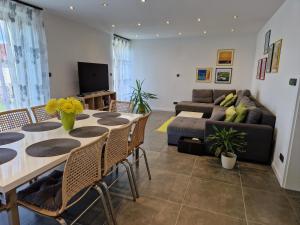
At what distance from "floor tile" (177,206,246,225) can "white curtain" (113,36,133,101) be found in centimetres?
515

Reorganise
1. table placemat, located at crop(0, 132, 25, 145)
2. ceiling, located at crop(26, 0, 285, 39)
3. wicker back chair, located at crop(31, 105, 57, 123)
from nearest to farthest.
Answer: table placemat, located at crop(0, 132, 25, 145) → wicker back chair, located at crop(31, 105, 57, 123) → ceiling, located at crop(26, 0, 285, 39)

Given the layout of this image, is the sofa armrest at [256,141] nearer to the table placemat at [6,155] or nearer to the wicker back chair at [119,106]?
the wicker back chair at [119,106]

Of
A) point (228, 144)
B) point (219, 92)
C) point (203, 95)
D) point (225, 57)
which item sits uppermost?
point (225, 57)

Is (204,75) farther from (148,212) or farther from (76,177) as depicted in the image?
(76,177)

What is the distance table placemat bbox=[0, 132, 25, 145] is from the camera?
1.65 meters

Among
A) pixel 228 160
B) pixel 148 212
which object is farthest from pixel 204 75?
pixel 148 212

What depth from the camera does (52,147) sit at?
155cm

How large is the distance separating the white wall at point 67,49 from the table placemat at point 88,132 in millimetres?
2584

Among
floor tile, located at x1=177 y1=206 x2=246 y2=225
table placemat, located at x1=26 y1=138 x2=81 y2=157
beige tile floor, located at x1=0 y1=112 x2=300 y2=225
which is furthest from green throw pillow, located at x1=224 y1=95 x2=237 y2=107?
table placemat, located at x1=26 y1=138 x2=81 y2=157

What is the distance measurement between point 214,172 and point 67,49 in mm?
4024

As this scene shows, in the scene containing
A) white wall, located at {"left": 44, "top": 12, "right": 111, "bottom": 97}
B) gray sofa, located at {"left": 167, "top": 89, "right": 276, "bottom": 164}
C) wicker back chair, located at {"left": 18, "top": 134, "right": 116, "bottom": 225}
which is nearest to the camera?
wicker back chair, located at {"left": 18, "top": 134, "right": 116, "bottom": 225}

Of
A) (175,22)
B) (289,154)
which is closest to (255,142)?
(289,154)

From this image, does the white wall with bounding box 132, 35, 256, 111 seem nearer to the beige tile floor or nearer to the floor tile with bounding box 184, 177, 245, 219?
the beige tile floor

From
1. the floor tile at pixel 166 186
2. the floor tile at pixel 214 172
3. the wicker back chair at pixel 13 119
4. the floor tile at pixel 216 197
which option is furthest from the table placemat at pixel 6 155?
the floor tile at pixel 214 172
